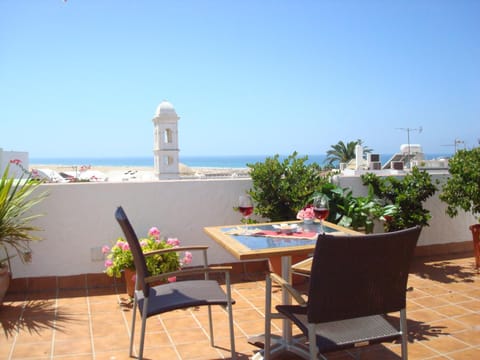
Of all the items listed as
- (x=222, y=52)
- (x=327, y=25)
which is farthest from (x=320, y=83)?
(x=327, y=25)

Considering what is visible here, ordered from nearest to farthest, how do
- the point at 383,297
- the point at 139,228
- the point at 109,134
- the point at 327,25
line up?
the point at 383,297 → the point at 139,228 → the point at 327,25 → the point at 109,134

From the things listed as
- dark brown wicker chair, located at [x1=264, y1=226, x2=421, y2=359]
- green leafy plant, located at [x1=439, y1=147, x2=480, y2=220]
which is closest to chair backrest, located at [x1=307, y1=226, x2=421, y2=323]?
dark brown wicker chair, located at [x1=264, y1=226, x2=421, y2=359]

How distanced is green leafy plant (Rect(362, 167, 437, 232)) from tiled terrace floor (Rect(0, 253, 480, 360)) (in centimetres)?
61

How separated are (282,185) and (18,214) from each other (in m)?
2.27

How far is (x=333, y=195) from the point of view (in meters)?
4.34

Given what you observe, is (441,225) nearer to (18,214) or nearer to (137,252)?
(137,252)

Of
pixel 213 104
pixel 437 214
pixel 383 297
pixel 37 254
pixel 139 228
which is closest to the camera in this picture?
pixel 383 297

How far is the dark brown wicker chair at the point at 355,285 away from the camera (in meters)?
1.74

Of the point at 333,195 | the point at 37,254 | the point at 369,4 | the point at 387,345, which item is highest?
the point at 369,4

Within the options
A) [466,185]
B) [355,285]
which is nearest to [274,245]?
[355,285]

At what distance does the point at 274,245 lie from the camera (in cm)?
239

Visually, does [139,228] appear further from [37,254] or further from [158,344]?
[158,344]

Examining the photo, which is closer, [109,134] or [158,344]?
[158,344]

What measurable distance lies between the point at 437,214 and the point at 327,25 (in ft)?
15.2
